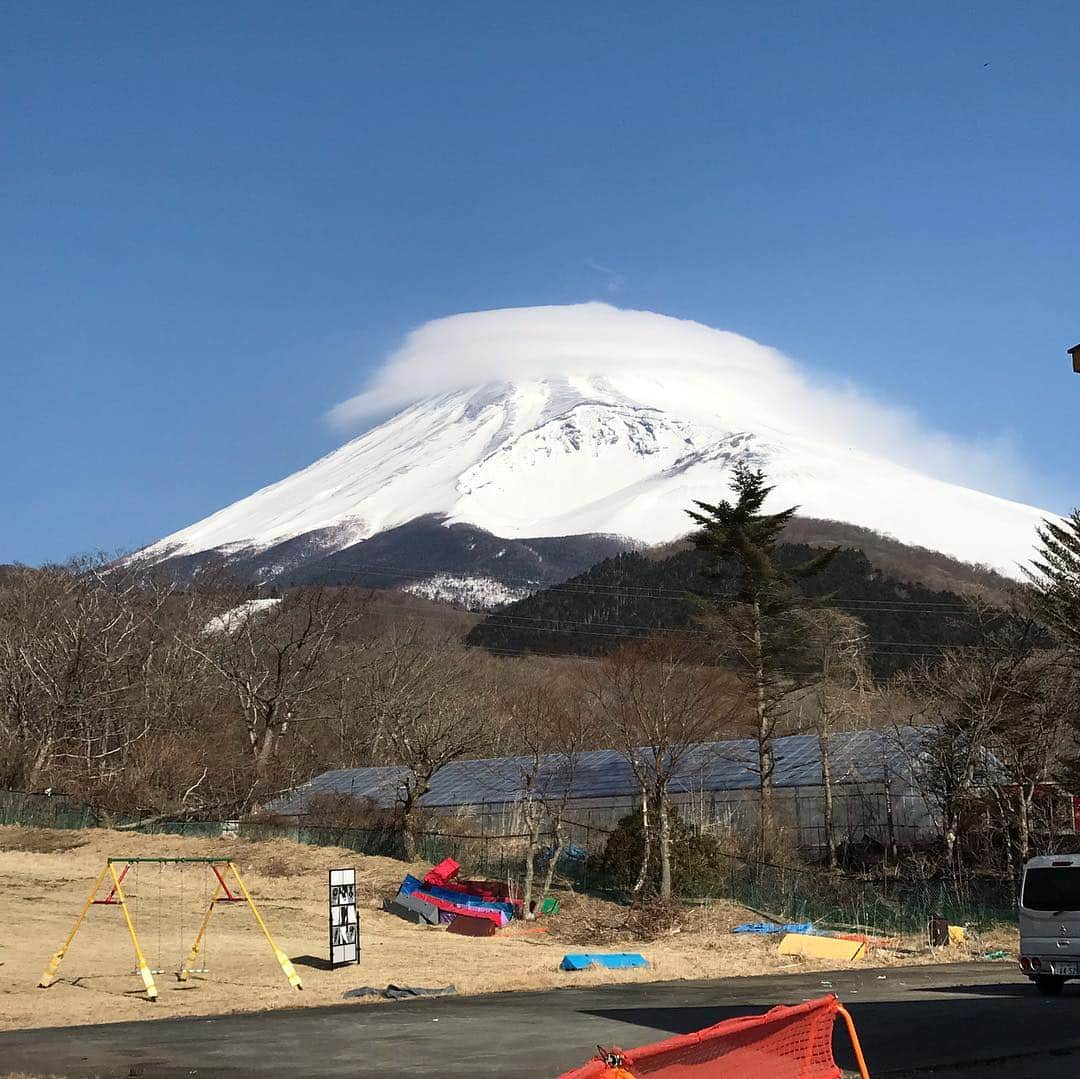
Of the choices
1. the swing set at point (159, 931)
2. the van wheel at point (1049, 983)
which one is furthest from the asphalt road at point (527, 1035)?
the swing set at point (159, 931)

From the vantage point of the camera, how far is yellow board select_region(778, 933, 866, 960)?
2905 cm

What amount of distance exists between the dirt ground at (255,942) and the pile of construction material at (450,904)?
1.63 ft

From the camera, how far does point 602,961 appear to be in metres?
26.8

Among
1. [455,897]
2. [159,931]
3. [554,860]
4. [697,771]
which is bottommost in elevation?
[455,897]

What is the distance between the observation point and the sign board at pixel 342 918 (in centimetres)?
2531

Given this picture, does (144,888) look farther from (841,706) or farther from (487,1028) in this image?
(841,706)

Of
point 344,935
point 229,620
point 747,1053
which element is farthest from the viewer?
point 229,620

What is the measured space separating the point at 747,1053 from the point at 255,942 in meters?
22.0

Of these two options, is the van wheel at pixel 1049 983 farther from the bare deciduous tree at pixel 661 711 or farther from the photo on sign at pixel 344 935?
the bare deciduous tree at pixel 661 711

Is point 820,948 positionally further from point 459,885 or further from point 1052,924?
point 459,885

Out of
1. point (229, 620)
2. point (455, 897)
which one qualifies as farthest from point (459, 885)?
point (229, 620)

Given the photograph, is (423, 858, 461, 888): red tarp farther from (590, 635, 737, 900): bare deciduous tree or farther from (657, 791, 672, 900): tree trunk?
(657, 791, 672, 900): tree trunk

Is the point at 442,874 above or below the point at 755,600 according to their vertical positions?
below

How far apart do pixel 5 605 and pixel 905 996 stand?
62833mm
